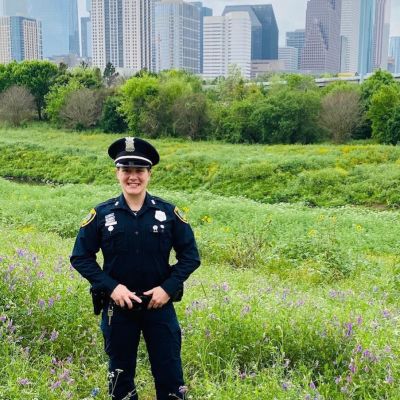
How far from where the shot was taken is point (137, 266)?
10.7 ft

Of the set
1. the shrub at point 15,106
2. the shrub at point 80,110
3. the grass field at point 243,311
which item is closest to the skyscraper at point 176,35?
the shrub at point 15,106

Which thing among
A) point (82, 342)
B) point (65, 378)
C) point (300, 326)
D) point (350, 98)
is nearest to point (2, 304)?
point (82, 342)

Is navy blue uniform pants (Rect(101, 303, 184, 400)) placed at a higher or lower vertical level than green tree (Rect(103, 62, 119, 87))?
lower

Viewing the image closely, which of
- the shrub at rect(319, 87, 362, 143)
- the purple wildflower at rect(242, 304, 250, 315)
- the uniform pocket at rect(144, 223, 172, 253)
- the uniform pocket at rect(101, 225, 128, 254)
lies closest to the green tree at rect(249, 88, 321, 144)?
the shrub at rect(319, 87, 362, 143)

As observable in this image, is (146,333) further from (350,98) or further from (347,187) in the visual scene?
(350,98)

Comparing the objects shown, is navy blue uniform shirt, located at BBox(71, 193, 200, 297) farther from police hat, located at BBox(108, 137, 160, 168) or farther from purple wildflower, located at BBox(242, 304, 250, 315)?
purple wildflower, located at BBox(242, 304, 250, 315)

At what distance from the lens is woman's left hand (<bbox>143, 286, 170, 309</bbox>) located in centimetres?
Result: 323

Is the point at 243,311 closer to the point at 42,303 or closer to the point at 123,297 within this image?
the point at 123,297

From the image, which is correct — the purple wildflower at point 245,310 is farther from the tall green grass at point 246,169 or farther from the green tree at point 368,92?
the green tree at point 368,92

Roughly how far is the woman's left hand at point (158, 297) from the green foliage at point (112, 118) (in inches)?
1626

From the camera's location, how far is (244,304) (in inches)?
169

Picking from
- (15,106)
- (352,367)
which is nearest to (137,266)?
(352,367)

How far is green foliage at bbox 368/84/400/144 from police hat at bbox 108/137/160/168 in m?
32.5

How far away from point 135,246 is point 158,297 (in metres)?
0.33
